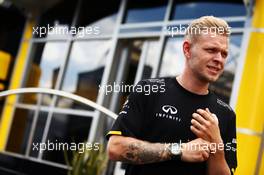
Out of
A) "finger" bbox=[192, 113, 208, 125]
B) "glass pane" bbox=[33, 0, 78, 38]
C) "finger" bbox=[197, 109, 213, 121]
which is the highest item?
"glass pane" bbox=[33, 0, 78, 38]

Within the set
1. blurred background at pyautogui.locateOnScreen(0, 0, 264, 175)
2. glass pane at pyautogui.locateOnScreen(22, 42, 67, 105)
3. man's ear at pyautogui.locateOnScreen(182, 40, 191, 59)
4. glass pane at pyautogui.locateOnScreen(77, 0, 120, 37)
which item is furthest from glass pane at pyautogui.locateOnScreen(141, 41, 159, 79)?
man's ear at pyautogui.locateOnScreen(182, 40, 191, 59)

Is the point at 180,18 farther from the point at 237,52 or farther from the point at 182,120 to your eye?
the point at 182,120

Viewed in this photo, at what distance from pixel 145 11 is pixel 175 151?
639 cm

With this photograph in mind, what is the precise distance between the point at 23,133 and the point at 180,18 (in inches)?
184

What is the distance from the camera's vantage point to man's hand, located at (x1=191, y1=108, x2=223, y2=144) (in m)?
1.99

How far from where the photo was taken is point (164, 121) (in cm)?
207

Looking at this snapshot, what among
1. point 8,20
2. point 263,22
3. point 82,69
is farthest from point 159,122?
point 8,20

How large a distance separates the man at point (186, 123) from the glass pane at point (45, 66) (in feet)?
24.9

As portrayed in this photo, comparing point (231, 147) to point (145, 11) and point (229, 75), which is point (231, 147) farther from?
point (145, 11)

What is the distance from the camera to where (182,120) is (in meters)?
2.09

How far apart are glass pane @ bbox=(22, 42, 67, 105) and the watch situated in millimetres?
7745

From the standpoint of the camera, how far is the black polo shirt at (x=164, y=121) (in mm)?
2047

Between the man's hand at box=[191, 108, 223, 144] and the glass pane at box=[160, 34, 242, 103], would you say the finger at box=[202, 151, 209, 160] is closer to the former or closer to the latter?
Answer: the man's hand at box=[191, 108, 223, 144]

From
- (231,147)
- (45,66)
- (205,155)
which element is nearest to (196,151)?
(205,155)
